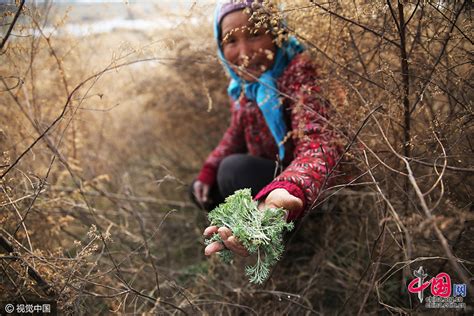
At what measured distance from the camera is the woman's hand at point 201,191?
2.01 meters

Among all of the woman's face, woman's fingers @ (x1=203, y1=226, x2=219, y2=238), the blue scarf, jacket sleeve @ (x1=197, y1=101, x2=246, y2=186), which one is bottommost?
woman's fingers @ (x1=203, y1=226, x2=219, y2=238)

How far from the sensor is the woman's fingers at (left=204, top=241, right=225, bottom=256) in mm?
978

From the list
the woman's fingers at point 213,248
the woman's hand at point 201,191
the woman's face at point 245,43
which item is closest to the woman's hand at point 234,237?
the woman's fingers at point 213,248

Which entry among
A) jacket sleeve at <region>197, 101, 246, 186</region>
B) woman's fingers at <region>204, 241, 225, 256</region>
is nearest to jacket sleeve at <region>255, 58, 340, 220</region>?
woman's fingers at <region>204, 241, 225, 256</region>

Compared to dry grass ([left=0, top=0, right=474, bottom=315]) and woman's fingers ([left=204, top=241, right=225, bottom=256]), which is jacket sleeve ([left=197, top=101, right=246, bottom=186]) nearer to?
dry grass ([left=0, top=0, right=474, bottom=315])

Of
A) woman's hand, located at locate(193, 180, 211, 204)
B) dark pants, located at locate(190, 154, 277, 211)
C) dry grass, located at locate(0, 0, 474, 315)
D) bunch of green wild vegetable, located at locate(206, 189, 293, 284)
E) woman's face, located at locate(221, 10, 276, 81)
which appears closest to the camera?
bunch of green wild vegetable, located at locate(206, 189, 293, 284)

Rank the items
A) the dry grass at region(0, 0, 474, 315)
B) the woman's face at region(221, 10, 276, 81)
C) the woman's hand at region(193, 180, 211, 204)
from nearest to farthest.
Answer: the dry grass at region(0, 0, 474, 315), the woman's face at region(221, 10, 276, 81), the woman's hand at region(193, 180, 211, 204)

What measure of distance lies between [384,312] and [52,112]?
7.08ft

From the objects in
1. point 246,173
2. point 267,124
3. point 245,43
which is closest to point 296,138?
point 267,124

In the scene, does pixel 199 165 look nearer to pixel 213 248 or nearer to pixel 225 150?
pixel 225 150

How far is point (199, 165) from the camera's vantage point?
9.80 feet

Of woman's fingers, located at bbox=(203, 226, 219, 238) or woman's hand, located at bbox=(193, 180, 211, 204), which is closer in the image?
woman's fingers, located at bbox=(203, 226, 219, 238)

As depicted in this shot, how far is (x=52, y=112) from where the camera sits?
6.64 feet

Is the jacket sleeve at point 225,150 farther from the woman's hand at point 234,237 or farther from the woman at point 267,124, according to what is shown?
the woman's hand at point 234,237
